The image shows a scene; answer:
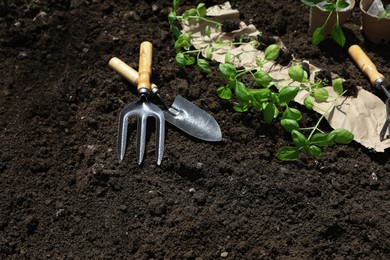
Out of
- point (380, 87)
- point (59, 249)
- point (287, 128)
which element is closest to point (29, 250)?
point (59, 249)

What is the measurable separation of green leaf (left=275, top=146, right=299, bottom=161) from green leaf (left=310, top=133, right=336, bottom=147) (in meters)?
0.09

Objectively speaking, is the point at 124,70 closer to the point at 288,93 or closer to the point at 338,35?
the point at 288,93

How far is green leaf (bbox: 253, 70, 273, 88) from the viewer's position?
288 centimetres

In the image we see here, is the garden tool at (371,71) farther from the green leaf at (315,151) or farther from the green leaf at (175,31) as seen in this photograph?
the green leaf at (175,31)

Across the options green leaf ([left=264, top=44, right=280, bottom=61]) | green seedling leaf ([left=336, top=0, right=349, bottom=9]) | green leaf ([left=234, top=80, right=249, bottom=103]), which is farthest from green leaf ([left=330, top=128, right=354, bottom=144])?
green seedling leaf ([left=336, top=0, right=349, bottom=9])


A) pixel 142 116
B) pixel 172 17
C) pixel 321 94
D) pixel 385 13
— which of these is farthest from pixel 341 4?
pixel 142 116

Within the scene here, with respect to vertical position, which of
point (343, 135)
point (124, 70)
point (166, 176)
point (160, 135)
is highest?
point (343, 135)

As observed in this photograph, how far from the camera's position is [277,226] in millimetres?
2615

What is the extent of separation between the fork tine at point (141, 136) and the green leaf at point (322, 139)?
33.3 inches

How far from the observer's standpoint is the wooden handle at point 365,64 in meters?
2.99

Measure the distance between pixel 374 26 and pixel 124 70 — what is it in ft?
4.72

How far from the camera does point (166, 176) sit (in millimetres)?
2799

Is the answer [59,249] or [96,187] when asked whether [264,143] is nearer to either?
[96,187]

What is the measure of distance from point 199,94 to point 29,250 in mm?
1202
